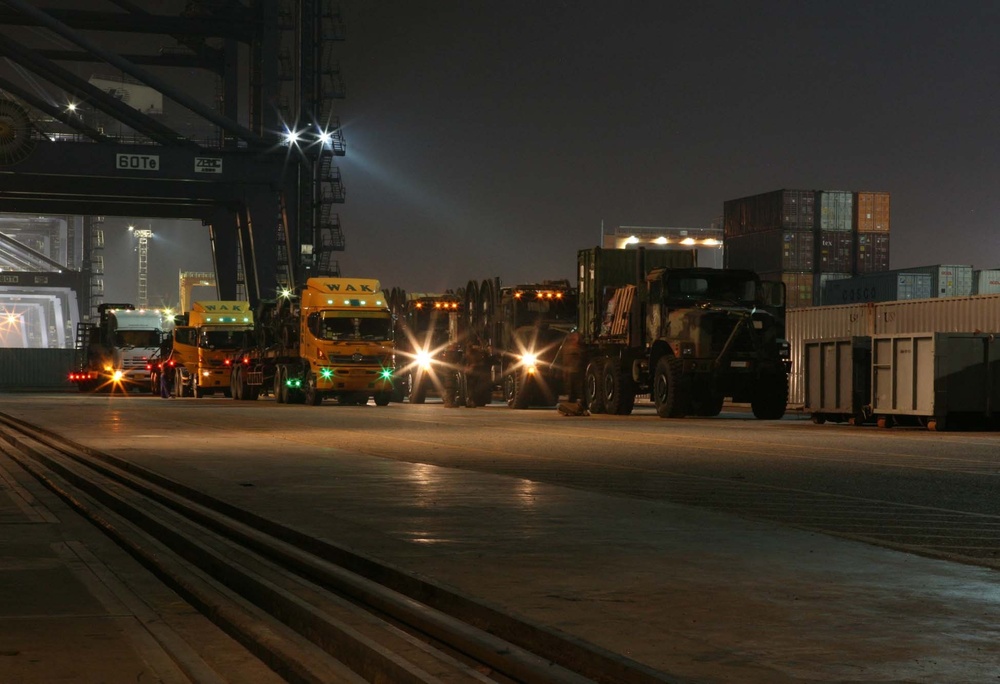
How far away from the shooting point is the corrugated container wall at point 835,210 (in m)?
63.2

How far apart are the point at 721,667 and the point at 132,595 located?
380cm

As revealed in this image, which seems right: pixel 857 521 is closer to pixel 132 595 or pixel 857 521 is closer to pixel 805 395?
pixel 132 595

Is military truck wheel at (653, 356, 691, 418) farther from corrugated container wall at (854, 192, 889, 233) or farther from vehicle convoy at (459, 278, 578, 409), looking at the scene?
corrugated container wall at (854, 192, 889, 233)

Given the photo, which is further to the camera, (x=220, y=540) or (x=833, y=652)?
(x=220, y=540)

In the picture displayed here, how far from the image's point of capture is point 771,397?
101 feet

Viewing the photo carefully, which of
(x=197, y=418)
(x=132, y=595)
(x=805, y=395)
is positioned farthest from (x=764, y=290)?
(x=132, y=595)

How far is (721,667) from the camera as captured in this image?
539 cm

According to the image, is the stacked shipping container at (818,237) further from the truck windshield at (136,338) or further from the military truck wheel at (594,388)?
the military truck wheel at (594,388)

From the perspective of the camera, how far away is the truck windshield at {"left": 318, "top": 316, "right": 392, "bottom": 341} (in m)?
37.8

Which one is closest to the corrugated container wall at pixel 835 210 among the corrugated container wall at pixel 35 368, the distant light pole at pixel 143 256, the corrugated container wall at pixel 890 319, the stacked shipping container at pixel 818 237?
the stacked shipping container at pixel 818 237

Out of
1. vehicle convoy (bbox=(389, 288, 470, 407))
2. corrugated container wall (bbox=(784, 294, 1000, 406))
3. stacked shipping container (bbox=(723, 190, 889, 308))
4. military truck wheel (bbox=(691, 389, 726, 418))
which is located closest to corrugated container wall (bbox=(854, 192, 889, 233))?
stacked shipping container (bbox=(723, 190, 889, 308))

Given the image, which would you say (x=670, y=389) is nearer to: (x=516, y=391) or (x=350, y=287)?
(x=516, y=391)

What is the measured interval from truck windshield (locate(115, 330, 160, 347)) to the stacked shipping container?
90.5ft

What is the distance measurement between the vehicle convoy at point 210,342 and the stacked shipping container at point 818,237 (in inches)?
1007
